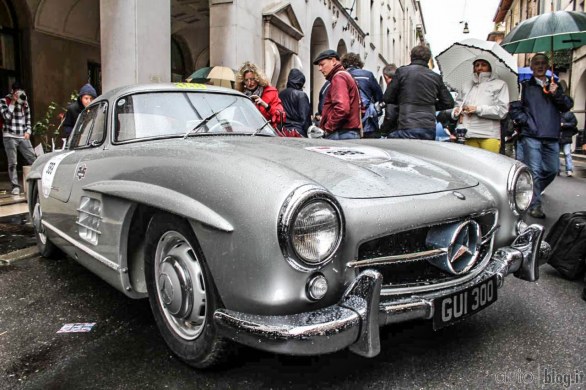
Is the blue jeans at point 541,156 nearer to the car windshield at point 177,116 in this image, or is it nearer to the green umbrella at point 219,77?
the car windshield at point 177,116

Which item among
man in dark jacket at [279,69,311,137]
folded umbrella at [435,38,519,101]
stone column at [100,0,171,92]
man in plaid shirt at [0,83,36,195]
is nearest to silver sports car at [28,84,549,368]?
folded umbrella at [435,38,519,101]

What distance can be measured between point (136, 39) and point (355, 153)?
5.45 metres

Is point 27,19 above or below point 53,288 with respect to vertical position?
above

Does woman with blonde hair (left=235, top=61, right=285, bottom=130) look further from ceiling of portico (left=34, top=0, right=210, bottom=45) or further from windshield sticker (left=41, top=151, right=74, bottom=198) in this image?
ceiling of portico (left=34, top=0, right=210, bottom=45)

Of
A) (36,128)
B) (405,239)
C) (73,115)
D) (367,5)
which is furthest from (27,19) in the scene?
(367,5)

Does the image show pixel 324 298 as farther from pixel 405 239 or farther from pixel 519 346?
pixel 519 346

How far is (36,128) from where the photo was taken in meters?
8.55

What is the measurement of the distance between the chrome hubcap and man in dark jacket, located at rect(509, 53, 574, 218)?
4.00 m

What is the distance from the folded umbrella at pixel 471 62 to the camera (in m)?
4.65

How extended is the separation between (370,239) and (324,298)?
29 cm

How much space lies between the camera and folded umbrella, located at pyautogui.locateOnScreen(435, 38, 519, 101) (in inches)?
183

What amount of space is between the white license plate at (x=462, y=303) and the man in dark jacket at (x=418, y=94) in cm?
272

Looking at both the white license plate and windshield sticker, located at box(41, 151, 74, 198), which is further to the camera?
windshield sticker, located at box(41, 151, 74, 198)

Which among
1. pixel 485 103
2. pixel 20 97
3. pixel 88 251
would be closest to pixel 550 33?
pixel 485 103
